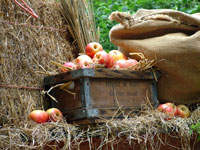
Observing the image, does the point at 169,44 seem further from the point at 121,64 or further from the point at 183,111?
the point at 183,111

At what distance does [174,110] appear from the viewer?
97.0 inches

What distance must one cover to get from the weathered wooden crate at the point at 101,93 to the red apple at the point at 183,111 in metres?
0.17

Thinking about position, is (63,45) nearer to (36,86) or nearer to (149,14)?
(36,86)

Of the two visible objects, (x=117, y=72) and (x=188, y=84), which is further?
(x=188, y=84)

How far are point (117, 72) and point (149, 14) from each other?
573 millimetres

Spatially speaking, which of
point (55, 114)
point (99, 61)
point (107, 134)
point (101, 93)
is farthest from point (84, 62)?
point (107, 134)

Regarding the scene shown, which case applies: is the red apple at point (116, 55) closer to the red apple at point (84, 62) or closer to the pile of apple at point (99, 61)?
the pile of apple at point (99, 61)

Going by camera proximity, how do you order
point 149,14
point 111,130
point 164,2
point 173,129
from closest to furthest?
point 111,130 → point 173,129 → point 149,14 → point 164,2

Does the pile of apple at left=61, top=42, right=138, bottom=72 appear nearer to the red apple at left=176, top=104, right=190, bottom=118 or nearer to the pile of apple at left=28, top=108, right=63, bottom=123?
the pile of apple at left=28, top=108, right=63, bottom=123

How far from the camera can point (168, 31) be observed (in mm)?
2666

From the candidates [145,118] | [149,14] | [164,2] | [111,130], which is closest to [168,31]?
[149,14]

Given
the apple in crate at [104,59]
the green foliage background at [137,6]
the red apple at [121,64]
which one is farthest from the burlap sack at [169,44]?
the green foliage background at [137,6]

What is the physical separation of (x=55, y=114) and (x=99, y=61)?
432 millimetres

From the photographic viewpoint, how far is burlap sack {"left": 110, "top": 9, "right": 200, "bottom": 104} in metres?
2.52
